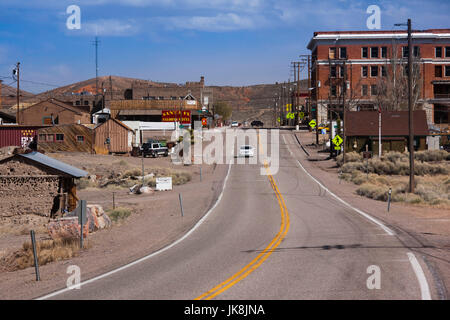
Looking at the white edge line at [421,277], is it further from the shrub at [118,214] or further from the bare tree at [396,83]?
the bare tree at [396,83]

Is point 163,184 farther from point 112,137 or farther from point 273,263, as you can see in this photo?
point 273,263

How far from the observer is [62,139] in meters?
59.5

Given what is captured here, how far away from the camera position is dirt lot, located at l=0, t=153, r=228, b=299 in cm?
1324

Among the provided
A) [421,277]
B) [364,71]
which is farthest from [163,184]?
[364,71]

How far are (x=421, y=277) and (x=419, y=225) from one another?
32.0 ft

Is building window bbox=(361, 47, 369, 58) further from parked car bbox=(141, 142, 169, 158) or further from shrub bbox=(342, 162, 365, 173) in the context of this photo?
shrub bbox=(342, 162, 365, 173)

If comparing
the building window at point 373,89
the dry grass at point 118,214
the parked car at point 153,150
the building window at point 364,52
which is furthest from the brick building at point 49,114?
the dry grass at point 118,214

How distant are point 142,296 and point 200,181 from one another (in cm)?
3342

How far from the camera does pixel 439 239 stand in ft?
56.3

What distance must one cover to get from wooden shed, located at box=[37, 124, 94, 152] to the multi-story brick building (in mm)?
47776

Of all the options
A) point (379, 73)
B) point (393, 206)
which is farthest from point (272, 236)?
point (379, 73)

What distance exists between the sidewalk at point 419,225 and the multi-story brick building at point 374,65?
2178 inches

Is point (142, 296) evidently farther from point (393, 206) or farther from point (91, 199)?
point (91, 199)

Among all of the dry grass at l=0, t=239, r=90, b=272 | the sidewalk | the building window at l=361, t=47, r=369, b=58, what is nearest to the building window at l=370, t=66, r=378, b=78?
the building window at l=361, t=47, r=369, b=58
